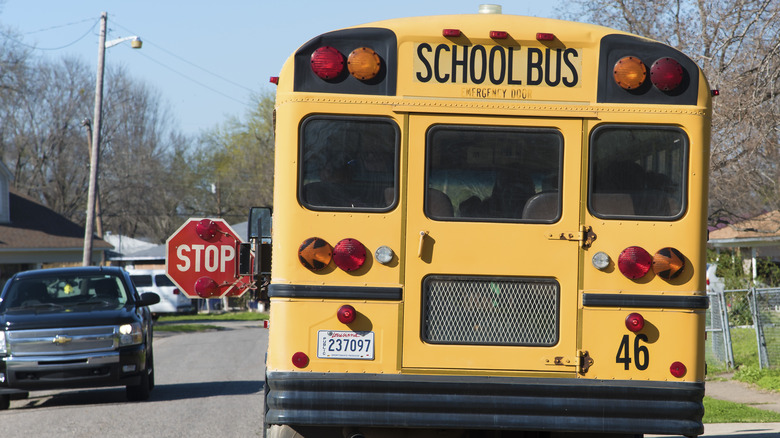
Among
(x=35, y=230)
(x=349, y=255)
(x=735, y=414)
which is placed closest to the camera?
(x=349, y=255)

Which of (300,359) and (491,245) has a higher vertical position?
(491,245)

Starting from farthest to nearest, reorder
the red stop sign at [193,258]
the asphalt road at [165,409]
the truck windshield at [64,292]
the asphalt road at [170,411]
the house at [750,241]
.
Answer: the house at [750,241], the truck windshield at [64,292], the asphalt road at [165,409], the asphalt road at [170,411], the red stop sign at [193,258]

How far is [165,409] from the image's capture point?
11.9 metres

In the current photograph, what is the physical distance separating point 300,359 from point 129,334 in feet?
23.7

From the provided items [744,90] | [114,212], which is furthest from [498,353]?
[114,212]

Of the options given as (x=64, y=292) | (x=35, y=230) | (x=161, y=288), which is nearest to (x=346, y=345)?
(x=64, y=292)

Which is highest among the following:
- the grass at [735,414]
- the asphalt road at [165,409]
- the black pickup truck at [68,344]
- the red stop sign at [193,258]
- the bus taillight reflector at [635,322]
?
the red stop sign at [193,258]

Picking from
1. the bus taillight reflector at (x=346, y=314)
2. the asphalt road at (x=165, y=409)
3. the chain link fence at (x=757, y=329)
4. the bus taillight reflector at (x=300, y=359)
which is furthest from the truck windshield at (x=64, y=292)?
the chain link fence at (x=757, y=329)

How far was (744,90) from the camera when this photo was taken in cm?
1541

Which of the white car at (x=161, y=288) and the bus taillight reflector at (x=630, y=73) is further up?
the bus taillight reflector at (x=630, y=73)

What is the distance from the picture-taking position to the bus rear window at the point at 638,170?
570 cm

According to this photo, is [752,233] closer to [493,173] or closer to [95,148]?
[95,148]

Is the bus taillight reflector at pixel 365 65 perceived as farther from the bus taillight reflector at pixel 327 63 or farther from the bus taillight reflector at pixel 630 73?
the bus taillight reflector at pixel 630 73

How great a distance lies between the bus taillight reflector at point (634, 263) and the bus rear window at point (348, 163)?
1347 millimetres
